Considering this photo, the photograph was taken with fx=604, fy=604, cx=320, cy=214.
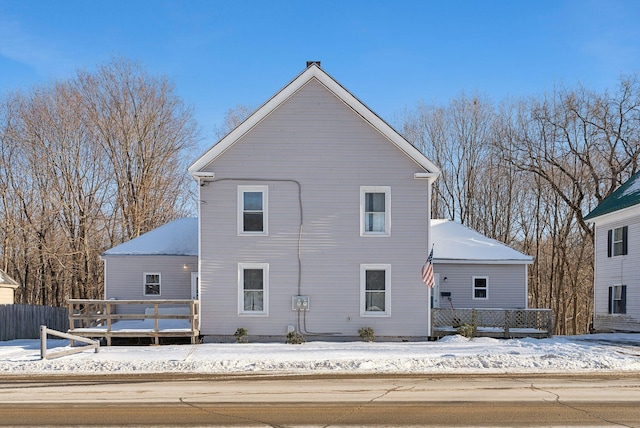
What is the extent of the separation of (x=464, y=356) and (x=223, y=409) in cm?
821

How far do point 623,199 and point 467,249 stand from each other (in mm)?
7137

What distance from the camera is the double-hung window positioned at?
26.2 meters

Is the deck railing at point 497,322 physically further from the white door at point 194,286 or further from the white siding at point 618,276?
the white door at point 194,286

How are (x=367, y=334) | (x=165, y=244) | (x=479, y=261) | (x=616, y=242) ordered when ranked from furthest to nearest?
(x=616, y=242) → (x=165, y=244) → (x=479, y=261) → (x=367, y=334)

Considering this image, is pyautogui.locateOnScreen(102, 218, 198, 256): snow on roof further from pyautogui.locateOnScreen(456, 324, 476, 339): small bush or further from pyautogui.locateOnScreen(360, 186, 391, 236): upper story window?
pyautogui.locateOnScreen(456, 324, 476, 339): small bush

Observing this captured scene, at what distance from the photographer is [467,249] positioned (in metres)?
26.3

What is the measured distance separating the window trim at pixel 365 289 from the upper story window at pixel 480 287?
235 inches

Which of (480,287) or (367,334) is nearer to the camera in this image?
(367,334)

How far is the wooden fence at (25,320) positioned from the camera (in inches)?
985

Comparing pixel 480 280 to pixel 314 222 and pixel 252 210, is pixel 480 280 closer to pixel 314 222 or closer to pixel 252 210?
pixel 314 222

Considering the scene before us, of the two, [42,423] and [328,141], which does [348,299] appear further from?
[42,423]

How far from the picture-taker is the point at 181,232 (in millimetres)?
26844

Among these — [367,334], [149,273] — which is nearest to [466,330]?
[367,334]

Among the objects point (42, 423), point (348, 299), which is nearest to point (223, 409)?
point (42, 423)
